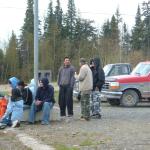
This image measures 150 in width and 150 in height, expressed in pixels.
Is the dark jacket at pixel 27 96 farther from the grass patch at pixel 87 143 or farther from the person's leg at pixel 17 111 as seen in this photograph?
the grass patch at pixel 87 143

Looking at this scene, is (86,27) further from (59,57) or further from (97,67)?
(97,67)

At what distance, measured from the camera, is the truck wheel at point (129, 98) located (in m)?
23.5

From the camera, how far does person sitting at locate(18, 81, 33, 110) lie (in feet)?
53.9

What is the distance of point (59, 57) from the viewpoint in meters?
85.2

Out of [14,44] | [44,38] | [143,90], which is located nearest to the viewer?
[143,90]

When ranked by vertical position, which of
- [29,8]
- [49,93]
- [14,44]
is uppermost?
[29,8]

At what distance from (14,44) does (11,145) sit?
230 feet

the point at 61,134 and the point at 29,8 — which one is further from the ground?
the point at 29,8

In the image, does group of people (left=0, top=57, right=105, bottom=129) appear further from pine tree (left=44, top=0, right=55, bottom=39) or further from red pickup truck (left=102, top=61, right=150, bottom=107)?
pine tree (left=44, top=0, right=55, bottom=39)

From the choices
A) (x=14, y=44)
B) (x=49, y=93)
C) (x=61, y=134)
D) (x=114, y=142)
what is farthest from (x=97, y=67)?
(x=14, y=44)

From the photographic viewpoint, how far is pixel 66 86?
17.2 m

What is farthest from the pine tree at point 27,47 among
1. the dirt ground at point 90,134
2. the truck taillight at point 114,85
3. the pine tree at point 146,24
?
the dirt ground at point 90,134

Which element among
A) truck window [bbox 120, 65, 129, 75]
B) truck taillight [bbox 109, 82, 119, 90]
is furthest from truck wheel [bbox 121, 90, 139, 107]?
truck window [bbox 120, 65, 129, 75]

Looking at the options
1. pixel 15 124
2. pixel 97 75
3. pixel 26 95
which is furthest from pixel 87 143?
pixel 97 75
